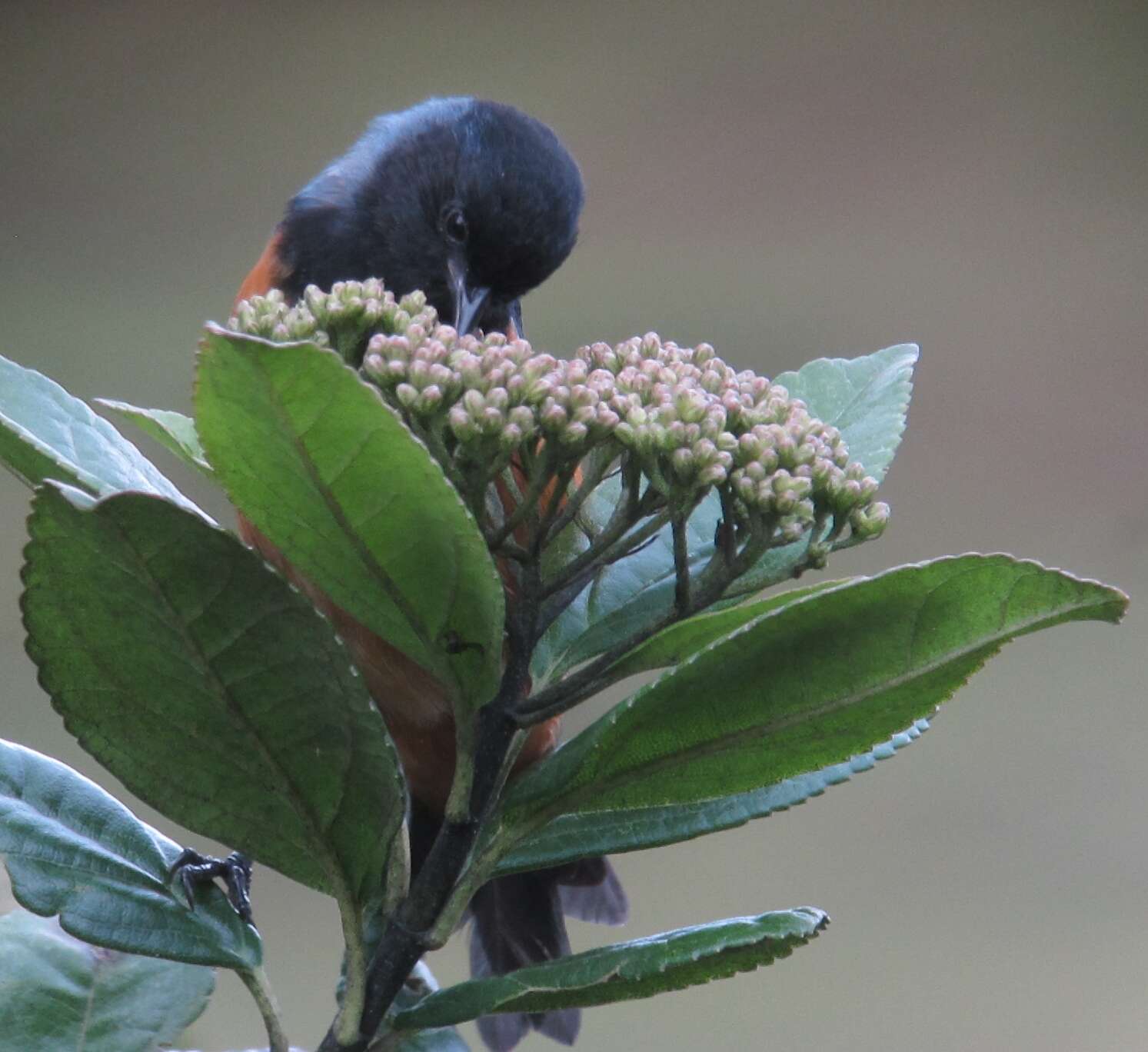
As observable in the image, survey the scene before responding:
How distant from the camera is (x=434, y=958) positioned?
2629 mm

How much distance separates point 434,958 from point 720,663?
7.16 feet

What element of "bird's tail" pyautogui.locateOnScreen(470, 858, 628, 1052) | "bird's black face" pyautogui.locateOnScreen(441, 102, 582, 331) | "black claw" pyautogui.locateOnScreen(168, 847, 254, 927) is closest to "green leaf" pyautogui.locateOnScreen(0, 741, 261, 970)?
"black claw" pyautogui.locateOnScreen(168, 847, 254, 927)

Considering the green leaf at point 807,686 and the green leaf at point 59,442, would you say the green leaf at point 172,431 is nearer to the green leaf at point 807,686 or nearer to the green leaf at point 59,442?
the green leaf at point 59,442

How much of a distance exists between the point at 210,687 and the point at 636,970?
201 mm

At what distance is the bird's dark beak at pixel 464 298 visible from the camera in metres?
1.36

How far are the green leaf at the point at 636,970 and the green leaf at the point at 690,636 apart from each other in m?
0.11

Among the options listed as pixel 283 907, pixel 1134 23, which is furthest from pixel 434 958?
pixel 1134 23

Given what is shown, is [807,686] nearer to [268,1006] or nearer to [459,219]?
[268,1006]

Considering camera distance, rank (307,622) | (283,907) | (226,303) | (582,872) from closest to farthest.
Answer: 1. (307,622)
2. (582,872)
3. (283,907)
4. (226,303)

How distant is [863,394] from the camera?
813mm

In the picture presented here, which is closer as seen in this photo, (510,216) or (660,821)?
(660,821)

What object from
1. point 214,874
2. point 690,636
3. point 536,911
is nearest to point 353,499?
point 690,636

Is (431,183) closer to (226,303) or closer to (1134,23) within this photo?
(226,303)

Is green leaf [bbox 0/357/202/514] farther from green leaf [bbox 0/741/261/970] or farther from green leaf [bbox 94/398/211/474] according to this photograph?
green leaf [bbox 0/741/261/970]
